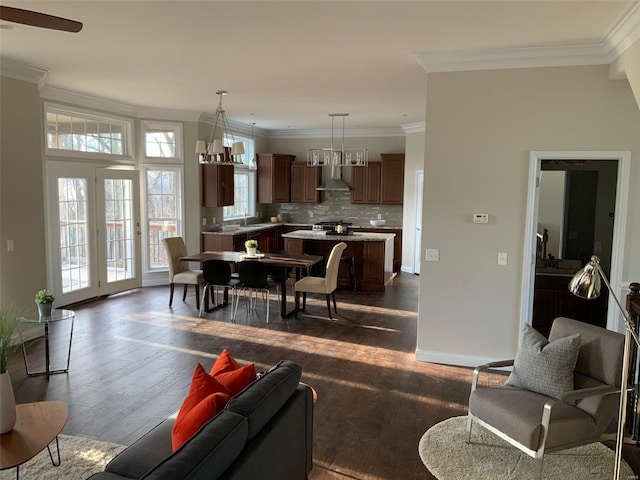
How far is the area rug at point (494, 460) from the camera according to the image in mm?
2910

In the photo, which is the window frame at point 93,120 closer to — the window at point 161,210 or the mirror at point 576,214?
the window at point 161,210

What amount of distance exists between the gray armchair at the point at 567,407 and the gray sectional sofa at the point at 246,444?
1193mm

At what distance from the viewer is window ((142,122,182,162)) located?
814 cm

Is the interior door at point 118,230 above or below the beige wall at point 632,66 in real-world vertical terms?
below

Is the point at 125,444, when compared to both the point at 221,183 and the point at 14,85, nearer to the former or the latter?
the point at 14,85

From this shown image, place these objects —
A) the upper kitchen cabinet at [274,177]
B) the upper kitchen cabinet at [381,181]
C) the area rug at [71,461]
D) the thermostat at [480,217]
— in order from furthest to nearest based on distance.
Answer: the upper kitchen cabinet at [274,177] < the upper kitchen cabinet at [381,181] < the thermostat at [480,217] < the area rug at [71,461]

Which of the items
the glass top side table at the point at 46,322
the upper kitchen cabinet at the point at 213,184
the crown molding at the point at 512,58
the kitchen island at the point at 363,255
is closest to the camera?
the crown molding at the point at 512,58

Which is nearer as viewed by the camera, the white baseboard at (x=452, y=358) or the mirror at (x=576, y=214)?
the white baseboard at (x=452, y=358)

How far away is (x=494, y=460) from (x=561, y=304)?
8.85ft

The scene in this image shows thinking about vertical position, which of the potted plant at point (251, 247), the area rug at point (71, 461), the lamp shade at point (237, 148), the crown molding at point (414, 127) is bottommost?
the area rug at point (71, 461)

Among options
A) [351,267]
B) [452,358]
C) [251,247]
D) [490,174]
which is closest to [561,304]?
[452,358]

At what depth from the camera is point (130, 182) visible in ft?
25.6

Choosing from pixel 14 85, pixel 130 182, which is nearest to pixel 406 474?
pixel 14 85

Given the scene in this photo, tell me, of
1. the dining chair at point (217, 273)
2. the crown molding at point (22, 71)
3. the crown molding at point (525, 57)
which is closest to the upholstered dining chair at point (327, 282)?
the dining chair at point (217, 273)
